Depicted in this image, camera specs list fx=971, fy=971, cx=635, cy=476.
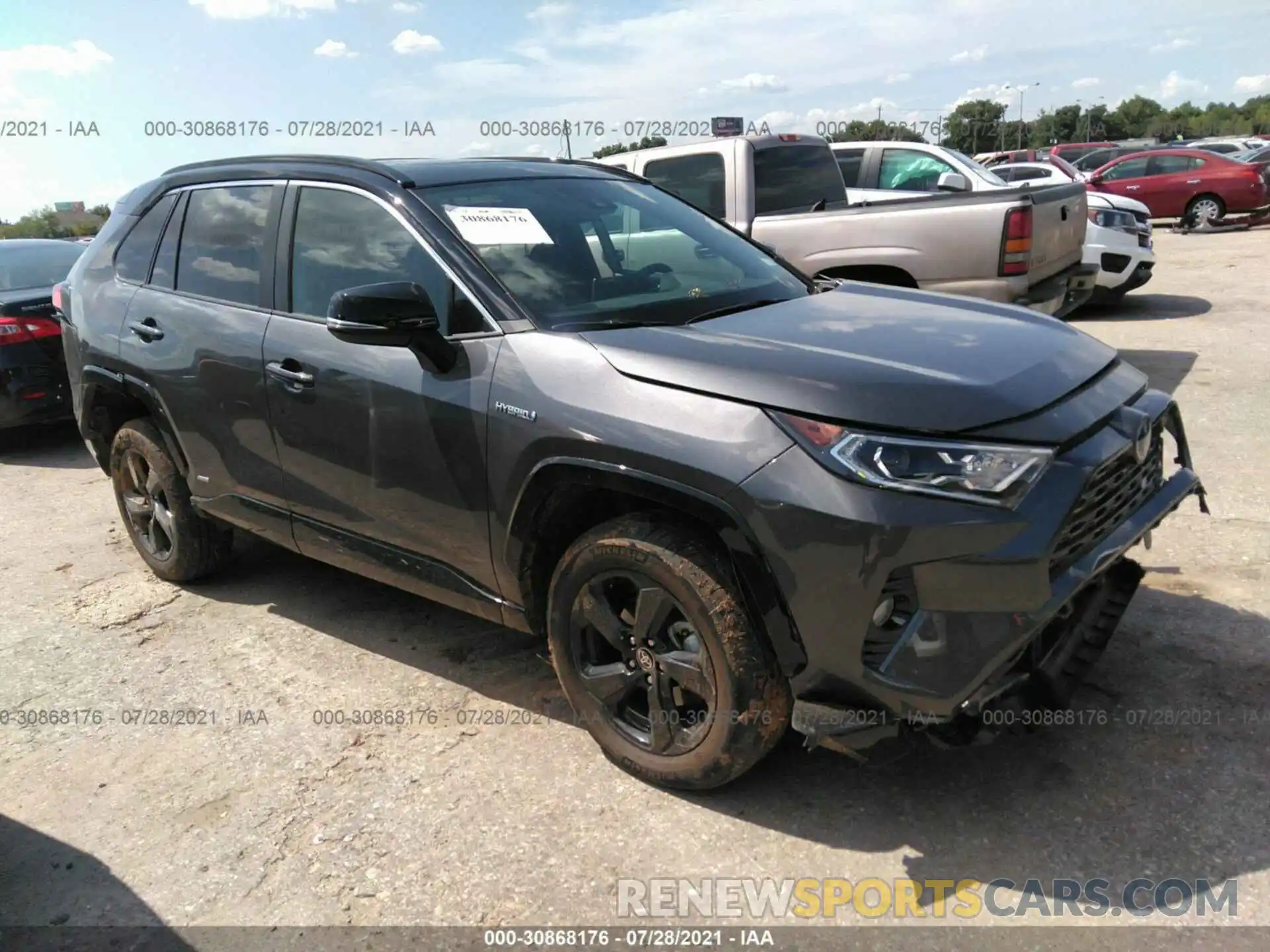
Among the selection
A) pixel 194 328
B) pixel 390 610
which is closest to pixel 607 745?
pixel 390 610

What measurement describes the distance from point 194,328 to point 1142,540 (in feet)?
11.9

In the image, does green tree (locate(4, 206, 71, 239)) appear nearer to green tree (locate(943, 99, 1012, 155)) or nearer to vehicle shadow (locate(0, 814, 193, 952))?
vehicle shadow (locate(0, 814, 193, 952))

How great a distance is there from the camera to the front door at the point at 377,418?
3.12m

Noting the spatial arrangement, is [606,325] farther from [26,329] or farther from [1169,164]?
[1169,164]

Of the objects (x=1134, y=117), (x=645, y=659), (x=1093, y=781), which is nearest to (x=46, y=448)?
(x=645, y=659)

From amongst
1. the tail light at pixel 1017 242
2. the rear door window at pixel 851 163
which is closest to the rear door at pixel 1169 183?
the rear door window at pixel 851 163

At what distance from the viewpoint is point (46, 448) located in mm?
8102

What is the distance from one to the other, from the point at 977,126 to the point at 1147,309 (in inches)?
2454

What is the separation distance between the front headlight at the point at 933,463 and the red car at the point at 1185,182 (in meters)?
18.6

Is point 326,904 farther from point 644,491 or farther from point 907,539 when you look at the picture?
point 907,539

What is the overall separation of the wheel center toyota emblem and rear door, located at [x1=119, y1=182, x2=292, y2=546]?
68.6 inches

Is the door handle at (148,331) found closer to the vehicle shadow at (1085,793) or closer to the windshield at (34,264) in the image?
the vehicle shadow at (1085,793)

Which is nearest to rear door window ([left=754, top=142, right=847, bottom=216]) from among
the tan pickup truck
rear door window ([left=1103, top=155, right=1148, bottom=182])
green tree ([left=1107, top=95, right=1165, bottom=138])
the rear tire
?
the tan pickup truck

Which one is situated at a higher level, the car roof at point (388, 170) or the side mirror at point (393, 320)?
the car roof at point (388, 170)
